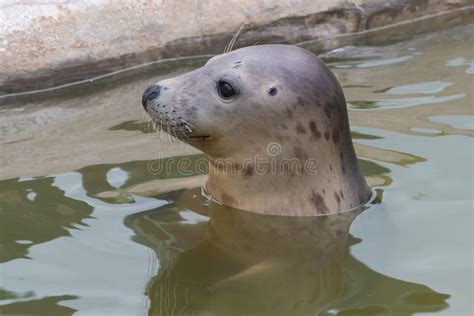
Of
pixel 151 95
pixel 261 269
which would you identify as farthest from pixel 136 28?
pixel 261 269

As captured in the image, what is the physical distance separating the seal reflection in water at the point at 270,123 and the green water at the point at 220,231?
14 cm

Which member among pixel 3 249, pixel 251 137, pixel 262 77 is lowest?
pixel 3 249

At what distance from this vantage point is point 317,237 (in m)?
4.04

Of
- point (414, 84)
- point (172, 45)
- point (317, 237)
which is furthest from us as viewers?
point (172, 45)

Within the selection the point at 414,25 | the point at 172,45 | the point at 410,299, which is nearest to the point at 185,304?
the point at 410,299

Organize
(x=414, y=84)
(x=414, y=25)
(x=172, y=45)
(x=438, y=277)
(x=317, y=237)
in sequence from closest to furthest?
(x=438, y=277), (x=317, y=237), (x=414, y=84), (x=172, y=45), (x=414, y=25)

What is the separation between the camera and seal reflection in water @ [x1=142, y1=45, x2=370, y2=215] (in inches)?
160

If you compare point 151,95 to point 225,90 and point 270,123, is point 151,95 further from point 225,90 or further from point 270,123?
point 270,123

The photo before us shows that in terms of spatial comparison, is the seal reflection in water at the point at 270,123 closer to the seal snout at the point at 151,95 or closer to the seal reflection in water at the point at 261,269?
the seal snout at the point at 151,95

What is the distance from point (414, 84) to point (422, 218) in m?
2.05

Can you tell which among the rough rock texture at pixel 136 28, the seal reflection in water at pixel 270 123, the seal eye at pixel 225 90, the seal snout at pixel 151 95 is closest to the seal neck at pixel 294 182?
the seal reflection in water at pixel 270 123

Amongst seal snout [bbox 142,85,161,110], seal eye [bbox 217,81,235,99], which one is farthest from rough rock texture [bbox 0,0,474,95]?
seal eye [bbox 217,81,235,99]

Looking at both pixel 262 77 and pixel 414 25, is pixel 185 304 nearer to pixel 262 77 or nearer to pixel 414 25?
pixel 262 77

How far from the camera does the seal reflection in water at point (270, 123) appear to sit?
13.3 feet
